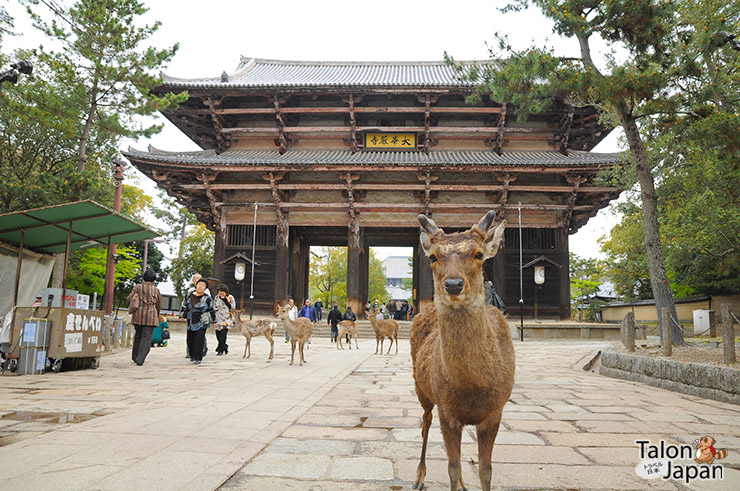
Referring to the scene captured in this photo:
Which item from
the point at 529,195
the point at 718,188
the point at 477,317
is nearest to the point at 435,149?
the point at 529,195

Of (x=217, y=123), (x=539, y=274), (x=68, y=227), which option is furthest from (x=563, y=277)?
(x=68, y=227)

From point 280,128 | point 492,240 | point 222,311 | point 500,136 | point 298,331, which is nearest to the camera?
point 492,240

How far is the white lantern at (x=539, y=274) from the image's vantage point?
1822cm

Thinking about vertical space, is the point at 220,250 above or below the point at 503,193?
below

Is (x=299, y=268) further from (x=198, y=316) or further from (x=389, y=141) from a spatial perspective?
(x=198, y=316)

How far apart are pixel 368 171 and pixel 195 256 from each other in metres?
20.5

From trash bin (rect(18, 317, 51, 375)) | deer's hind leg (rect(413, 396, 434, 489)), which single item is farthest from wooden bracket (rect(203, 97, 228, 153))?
deer's hind leg (rect(413, 396, 434, 489))

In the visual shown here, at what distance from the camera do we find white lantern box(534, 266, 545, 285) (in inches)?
717

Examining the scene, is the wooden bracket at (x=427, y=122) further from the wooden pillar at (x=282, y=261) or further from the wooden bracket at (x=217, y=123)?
the wooden bracket at (x=217, y=123)

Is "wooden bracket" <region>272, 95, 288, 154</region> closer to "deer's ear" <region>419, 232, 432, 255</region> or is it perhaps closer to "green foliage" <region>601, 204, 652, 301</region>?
"green foliage" <region>601, 204, 652, 301</region>

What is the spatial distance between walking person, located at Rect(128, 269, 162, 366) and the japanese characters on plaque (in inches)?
527

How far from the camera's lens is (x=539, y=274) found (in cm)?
1827

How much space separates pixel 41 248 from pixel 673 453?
1216 centimetres

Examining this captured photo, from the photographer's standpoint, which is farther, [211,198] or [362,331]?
[211,198]
